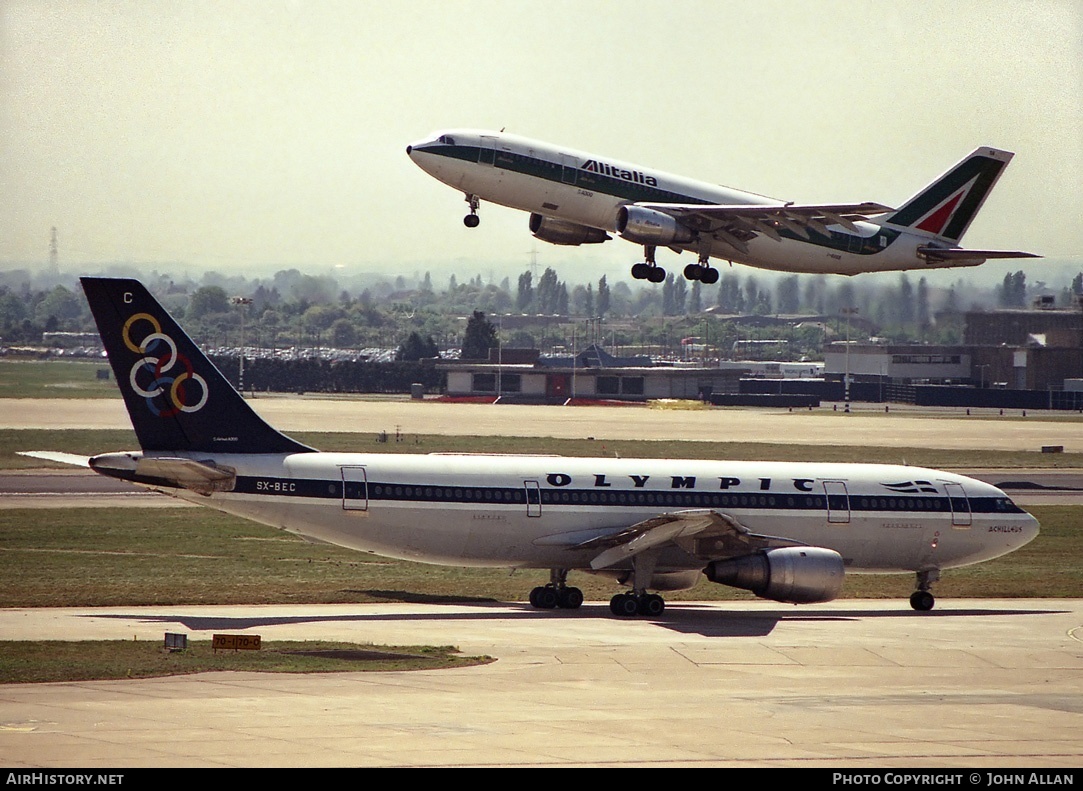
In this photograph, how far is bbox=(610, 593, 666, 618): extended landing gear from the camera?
36.6m

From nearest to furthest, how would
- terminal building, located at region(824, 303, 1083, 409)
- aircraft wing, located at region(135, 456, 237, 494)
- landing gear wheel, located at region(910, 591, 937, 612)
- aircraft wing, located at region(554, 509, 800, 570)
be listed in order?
1. aircraft wing, located at region(135, 456, 237, 494)
2. aircraft wing, located at region(554, 509, 800, 570)
3. landing gear wheel, located at region(910, 591, 937, 612)
4. terminal building, located at region(824, 303, 1083, 409)

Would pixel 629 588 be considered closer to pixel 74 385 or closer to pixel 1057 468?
pixel 1057 468

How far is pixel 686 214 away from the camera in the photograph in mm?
48406

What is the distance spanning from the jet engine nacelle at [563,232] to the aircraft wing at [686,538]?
1454 centimetres

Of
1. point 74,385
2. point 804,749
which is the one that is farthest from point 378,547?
point 74,385

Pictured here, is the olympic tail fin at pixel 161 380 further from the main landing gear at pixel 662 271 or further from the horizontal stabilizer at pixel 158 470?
the main landing gear at pixel 662 271

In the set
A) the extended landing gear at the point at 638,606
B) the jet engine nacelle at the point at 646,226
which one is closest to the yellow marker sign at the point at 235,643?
the extended landing gear at the point at 638,606

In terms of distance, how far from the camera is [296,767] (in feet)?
61.7

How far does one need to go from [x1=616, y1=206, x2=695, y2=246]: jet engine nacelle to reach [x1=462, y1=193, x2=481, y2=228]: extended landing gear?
4580 mm

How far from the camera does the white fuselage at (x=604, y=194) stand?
46281 mm

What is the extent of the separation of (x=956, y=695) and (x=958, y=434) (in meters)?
83.9

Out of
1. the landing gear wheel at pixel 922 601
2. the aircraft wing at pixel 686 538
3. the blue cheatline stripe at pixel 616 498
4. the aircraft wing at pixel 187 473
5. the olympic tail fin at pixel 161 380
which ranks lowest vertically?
the landing gear wheel at pixel 922 601

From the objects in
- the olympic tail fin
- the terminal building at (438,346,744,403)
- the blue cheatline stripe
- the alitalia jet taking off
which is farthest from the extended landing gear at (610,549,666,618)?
the terminal building at (438,346,744,403)

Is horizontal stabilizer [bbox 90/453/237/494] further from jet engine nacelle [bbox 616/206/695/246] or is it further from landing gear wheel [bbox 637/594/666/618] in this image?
jet engine nacelle [bbox 616/206/695/246]
